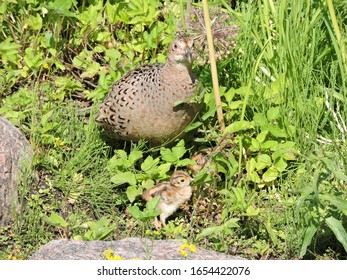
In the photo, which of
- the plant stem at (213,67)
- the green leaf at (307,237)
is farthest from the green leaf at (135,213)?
the green leaf at (307,237)

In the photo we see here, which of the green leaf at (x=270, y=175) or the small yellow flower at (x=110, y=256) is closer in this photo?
the small yellow flower at (x=110, y=256)

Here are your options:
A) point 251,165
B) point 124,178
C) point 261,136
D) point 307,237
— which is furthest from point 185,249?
point 261,136

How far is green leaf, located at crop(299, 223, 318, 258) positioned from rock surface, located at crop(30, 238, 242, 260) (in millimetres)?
371

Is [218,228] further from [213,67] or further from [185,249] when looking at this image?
[213,67]

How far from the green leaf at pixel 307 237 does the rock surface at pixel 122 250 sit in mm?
371

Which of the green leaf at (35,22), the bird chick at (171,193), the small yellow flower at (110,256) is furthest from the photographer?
the green leaf at (35,22)

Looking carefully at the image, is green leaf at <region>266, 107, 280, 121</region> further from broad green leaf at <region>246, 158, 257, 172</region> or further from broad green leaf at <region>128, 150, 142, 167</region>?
broad green leaf at <region>128, 150, 142, 167</region>

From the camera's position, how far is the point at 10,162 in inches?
251

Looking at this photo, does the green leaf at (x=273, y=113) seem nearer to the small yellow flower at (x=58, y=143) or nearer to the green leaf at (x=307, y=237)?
the green leaf at (x=307, y=237)

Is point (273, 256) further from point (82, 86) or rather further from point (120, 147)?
point (82, 86)

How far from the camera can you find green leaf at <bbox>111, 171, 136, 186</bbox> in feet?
21.0

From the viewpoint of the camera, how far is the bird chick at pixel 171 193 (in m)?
6.27
